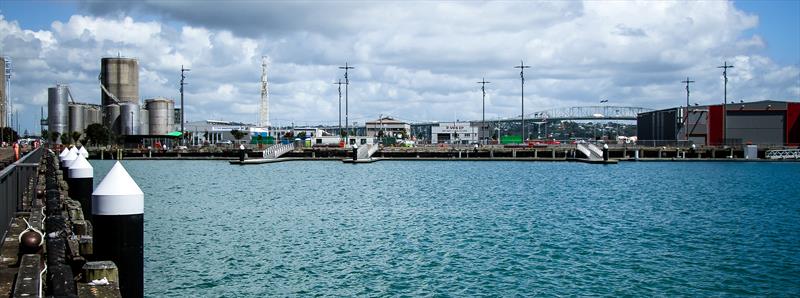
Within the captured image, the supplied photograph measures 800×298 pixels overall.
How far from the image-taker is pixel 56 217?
1488cm

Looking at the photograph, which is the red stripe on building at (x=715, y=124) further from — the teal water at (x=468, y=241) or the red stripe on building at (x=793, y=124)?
the teal water at (x=468, y=241)

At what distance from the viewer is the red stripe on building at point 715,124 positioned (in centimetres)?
13662

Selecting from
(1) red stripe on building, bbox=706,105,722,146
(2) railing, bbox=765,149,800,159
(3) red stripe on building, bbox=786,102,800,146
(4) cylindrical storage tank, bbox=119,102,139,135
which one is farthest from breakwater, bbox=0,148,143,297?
(4) cylindrical storage tank, bbox=119,102,139,135

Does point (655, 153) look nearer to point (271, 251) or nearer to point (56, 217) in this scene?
point (271, 251)

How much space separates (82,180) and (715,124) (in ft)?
441

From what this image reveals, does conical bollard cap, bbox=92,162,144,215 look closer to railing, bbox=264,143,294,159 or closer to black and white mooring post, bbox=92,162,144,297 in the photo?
black and white mooring post, bbox=92,162,144,297


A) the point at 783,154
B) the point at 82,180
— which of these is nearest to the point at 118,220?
the point at 82,180

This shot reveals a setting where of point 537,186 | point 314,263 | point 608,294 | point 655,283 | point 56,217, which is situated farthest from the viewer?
point 537,186

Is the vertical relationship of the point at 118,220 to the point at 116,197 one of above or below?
below

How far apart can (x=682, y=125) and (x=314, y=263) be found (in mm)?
131041

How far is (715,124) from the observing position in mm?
137625

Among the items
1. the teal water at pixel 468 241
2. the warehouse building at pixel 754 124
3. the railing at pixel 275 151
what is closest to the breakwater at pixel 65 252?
the teal water at pixel 468 241

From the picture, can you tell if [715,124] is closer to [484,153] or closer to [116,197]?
[484,153]

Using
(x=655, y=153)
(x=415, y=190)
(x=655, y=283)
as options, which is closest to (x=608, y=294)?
(x=655, y=283)
